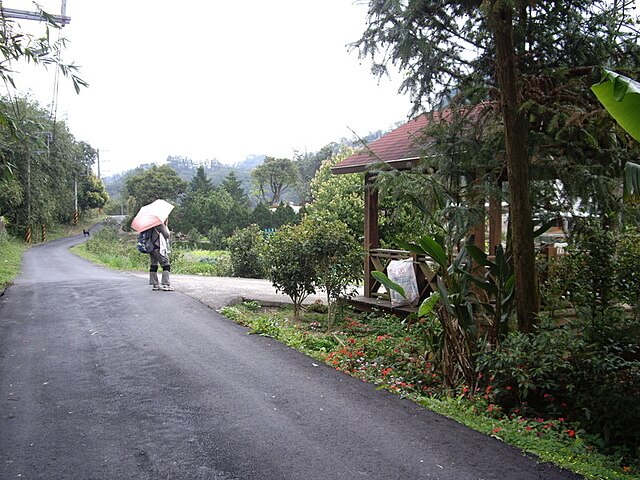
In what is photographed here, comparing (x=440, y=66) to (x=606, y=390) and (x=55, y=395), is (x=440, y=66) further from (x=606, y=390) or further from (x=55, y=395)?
(x=55, y=395)

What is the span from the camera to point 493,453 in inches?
170

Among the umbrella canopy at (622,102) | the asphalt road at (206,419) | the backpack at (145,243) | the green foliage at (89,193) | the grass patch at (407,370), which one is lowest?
the grass patch at (407,370)

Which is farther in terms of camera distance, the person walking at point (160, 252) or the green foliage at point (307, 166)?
the green foliage at point (307, 166)

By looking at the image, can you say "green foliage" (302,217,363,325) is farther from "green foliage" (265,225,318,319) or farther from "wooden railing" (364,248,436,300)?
"wooden railing" (364,248,436,300)

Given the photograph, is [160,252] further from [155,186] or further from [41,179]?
[155,186]

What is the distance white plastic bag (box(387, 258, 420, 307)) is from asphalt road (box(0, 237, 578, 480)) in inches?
118

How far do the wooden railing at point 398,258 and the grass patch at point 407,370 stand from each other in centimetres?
79

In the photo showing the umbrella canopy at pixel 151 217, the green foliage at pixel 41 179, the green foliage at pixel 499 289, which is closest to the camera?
the green foliage at pixel 499 289

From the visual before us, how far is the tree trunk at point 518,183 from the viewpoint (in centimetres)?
616

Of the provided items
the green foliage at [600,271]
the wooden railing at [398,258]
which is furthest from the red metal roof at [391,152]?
the green foliage at [600,271]

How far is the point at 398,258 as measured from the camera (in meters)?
10.8

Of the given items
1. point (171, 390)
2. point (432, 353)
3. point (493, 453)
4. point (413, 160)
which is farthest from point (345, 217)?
point (493, 453)

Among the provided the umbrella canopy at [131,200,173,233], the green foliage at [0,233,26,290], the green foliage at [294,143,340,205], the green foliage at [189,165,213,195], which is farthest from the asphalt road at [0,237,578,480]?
the green foliage at [294,143,340,205]

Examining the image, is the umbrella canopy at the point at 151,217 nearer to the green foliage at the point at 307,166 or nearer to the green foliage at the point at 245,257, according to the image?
the green foliage at the point at 245,257
